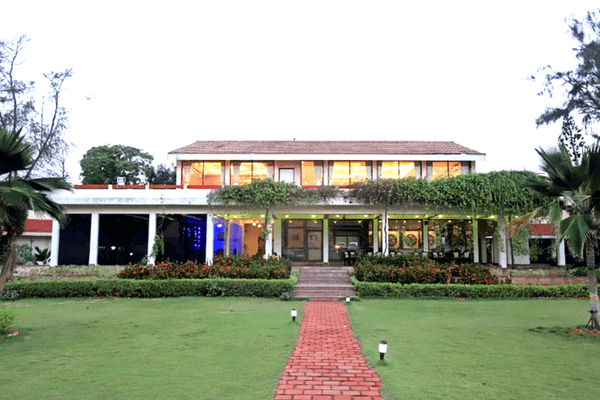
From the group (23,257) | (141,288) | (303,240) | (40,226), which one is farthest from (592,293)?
(40,226)

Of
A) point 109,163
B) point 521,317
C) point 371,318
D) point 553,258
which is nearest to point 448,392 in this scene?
point 371,318

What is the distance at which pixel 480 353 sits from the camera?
685cm

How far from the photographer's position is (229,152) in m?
23.3

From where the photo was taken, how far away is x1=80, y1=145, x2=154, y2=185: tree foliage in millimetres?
41438

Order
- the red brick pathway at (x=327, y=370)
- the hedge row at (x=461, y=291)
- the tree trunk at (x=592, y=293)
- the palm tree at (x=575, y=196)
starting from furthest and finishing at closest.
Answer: the hedge row at (x=461, y=291), the tree trunk at (x=592, y=293), the palm tree at (x=575, y=196), the red brick pathway at (x=327, y=370)

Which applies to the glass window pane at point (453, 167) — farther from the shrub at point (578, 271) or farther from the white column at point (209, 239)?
the white column at point (209, 239)

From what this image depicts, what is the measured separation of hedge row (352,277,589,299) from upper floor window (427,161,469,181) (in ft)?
29.8

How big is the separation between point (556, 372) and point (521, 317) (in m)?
5.47

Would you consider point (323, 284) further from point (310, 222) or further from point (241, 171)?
point (241, 171)

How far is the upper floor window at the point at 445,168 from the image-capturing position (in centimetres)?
2317

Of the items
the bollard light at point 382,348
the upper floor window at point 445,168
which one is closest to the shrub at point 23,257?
the upper floor window at point 445,168

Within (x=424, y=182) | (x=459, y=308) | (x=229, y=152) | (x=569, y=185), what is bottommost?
(x=459, y=308)

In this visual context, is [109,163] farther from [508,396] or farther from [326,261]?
[508,396]

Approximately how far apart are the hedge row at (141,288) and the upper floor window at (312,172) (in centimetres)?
898
